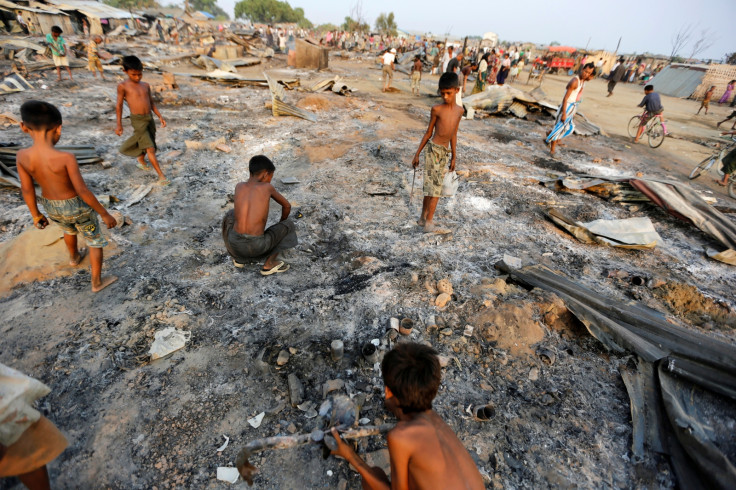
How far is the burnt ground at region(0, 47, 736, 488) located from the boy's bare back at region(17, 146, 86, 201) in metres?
0.97

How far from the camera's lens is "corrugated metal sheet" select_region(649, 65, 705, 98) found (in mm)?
16983

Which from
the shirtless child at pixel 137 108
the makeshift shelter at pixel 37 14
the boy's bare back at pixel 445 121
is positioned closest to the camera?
the boy's bare back at pixel 445 121

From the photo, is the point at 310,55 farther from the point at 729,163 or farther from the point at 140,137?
the point at 729,163

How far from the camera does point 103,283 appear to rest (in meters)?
3.06

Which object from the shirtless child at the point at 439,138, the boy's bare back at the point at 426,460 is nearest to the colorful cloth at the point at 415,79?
the shirtless child at the point at 439,138

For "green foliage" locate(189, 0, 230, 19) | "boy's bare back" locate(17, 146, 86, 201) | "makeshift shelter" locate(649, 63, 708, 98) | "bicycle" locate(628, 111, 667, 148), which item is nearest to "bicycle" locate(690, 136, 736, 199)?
"bicycle" locate(628, 111, 667, 148)

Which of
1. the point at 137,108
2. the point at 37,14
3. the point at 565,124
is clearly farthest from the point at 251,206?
the point at 37,14

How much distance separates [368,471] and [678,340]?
243cm

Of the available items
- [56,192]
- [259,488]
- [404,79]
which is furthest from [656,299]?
[404,79]

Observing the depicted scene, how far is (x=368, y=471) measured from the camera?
61.4 inches

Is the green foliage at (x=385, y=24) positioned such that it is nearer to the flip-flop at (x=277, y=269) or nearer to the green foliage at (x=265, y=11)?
the green foliage at (x=265, y=11)

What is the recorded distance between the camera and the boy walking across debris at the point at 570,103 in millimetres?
6312

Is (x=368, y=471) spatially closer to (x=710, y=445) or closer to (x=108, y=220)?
(x=710, y=445)

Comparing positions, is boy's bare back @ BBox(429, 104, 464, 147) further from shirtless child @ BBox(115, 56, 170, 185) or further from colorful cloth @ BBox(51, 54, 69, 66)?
colorful cloth @ BBox(51, 54, 69, 66)
